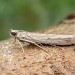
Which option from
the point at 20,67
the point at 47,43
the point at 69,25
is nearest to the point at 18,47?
the point at 47,43

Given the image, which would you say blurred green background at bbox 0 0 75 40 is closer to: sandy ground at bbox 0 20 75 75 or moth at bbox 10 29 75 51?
moth at bbox 10 29 75 51

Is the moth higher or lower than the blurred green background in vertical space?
lower

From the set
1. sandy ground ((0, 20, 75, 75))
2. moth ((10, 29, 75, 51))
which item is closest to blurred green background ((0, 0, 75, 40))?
moth ((10, 29, 75, 51))

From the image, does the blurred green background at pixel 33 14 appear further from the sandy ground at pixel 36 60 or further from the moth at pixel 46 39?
the sandy ground at pixel 36 60

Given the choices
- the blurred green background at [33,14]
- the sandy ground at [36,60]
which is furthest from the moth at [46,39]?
the blurred green background at [33,14]

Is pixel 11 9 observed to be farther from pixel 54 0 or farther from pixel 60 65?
pixel 60 65

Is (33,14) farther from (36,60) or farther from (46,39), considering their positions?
(36,60)
